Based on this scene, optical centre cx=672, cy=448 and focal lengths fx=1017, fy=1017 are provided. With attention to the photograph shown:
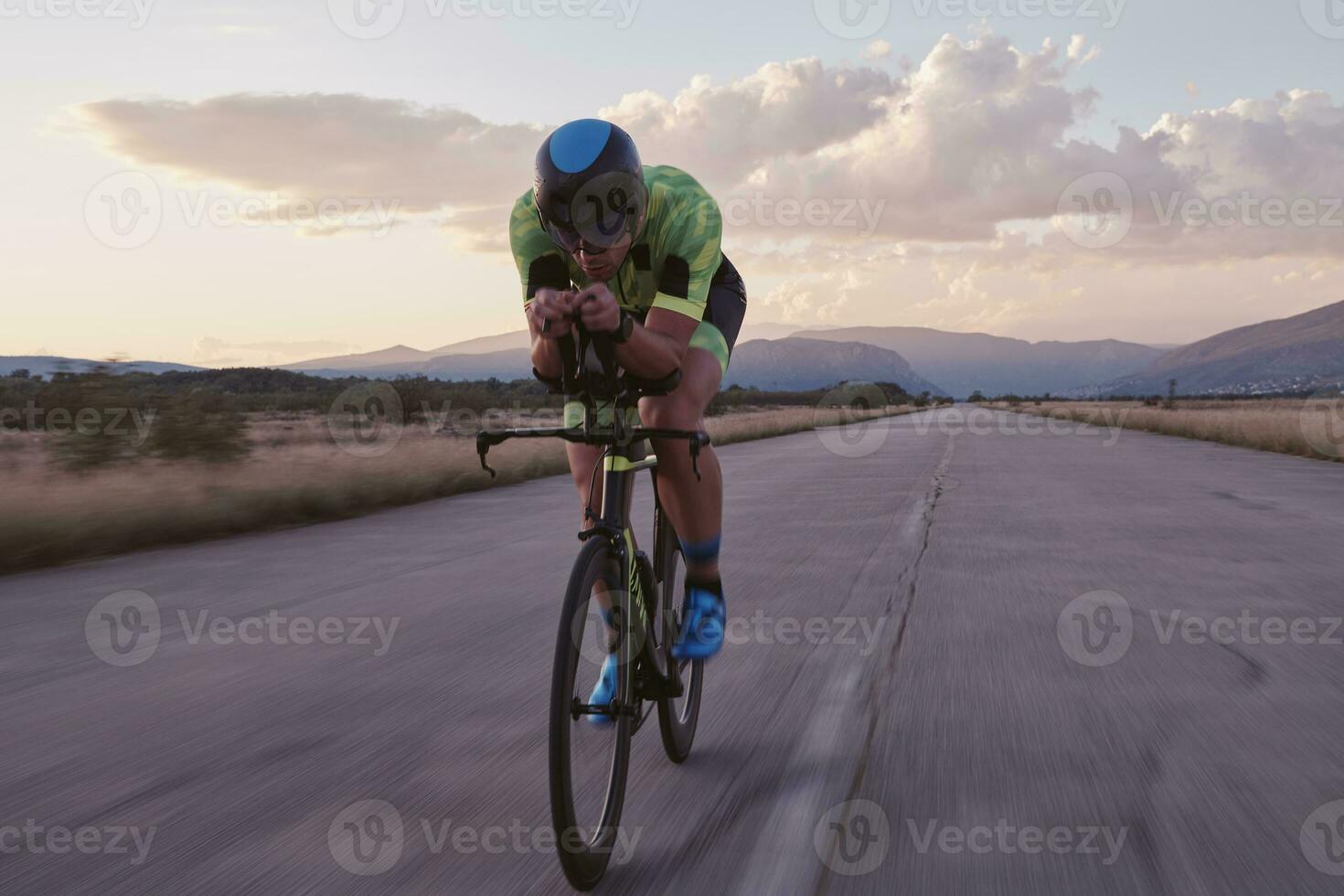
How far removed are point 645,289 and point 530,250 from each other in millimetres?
407

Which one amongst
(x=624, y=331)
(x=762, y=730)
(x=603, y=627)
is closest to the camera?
(x=624, y=331)

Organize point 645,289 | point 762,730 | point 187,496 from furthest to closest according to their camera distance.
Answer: point 187,496 < point 762,730 < point 645,289

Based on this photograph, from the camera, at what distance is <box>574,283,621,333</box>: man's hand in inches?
90.0

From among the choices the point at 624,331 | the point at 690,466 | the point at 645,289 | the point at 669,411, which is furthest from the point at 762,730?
the point at 624,331

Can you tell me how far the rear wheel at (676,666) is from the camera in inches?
127

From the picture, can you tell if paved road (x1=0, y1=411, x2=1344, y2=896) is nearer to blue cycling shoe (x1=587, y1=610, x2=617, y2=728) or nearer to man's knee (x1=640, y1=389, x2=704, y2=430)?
blue cycling shoe (x1=587, y1=610, x2=617, y2=728)

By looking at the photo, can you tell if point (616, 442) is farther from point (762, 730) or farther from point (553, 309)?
point (762, 730)

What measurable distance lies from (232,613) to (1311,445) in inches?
845

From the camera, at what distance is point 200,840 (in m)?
2.68

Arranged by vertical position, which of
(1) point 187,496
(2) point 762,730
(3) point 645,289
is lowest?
(2) point 762,730

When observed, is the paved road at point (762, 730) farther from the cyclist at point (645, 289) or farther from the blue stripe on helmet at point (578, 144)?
the blue stripe on helmet at point (578, 144)

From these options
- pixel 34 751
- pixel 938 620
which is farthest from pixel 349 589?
pixel 938 620

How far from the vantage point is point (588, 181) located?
8.34 feet

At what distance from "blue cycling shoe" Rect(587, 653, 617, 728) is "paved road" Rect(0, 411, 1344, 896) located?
0.37 m
